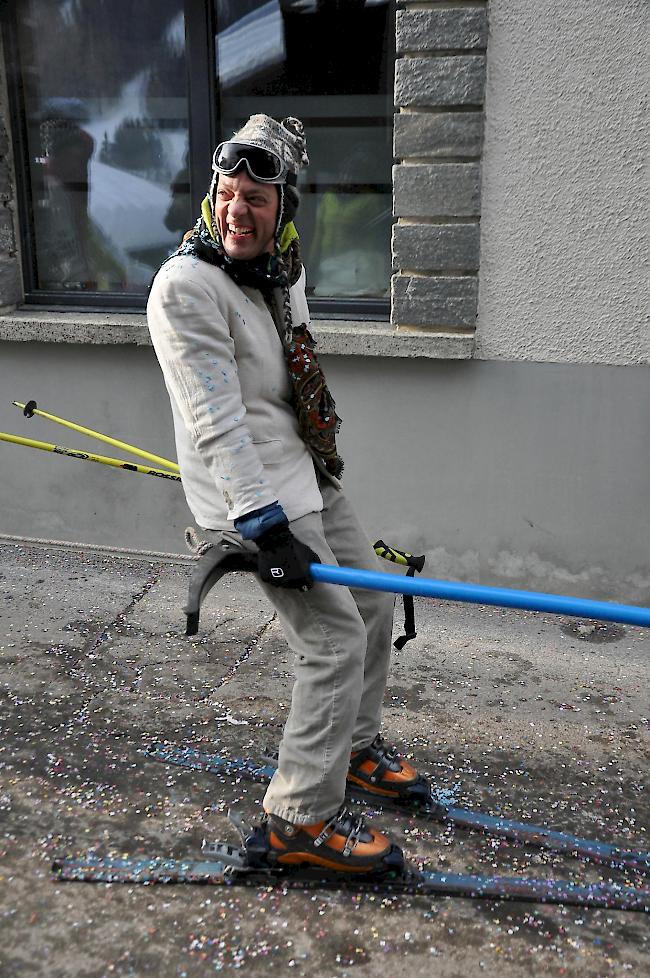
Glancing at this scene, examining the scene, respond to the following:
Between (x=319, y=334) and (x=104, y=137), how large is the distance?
5.68 ft

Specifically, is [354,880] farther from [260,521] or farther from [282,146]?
[282,146]

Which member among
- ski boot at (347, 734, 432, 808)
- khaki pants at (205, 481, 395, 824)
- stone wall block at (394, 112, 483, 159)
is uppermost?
stone wall block at (394, 112, 483, 159)

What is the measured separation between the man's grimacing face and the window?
2274 millimetres

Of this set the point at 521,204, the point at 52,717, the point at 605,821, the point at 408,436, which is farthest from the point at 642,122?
the point at 52,717

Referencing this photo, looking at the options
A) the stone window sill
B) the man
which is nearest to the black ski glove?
the man

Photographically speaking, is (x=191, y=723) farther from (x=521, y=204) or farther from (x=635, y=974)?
(x=521, y=204)

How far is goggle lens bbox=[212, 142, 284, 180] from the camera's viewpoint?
2.44 m

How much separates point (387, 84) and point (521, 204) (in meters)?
0.96

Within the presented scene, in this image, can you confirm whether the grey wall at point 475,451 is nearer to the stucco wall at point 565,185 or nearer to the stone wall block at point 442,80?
the stucco wall at point 565,185

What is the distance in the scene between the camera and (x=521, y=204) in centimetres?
418

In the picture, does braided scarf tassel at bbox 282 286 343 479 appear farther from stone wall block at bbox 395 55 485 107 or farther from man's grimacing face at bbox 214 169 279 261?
stone wall block at bbox 395 55 485 107

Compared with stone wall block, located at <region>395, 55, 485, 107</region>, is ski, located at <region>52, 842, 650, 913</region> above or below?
below

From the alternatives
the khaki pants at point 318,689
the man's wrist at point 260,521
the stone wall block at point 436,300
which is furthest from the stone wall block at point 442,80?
the man's wrist at point 260,521

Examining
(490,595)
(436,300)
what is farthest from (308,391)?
(436,300)
